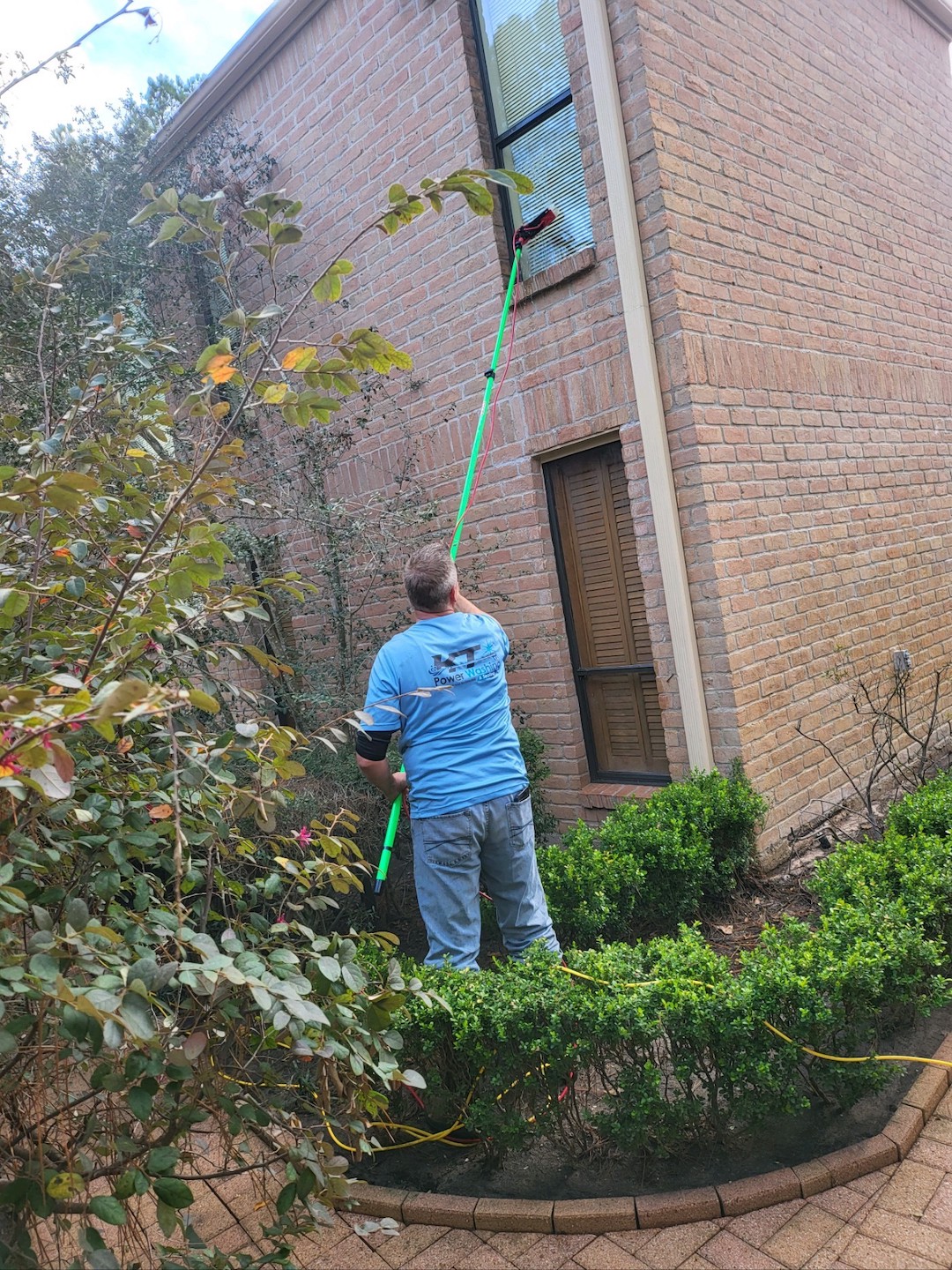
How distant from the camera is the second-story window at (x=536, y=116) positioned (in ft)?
17.6

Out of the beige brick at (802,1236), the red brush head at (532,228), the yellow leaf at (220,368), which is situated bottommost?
the beige brick at (802,1236)

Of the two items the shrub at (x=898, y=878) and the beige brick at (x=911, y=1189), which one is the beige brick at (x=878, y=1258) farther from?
the shrub at (x=898, y=878)

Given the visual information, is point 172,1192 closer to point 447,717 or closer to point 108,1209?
point 108,1209

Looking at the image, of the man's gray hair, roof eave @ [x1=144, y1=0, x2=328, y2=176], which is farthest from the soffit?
the man's gray hair

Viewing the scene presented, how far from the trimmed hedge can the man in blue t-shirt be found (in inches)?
18.1

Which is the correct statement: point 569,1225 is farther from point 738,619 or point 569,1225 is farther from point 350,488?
point 350,488

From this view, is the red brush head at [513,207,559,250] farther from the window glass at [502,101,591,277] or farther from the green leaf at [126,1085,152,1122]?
the green leaf at [126,1085,152,1122]

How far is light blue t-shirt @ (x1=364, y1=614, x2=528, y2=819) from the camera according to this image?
3.53 m

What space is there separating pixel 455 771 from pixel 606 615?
2.27m

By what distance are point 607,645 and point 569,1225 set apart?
3384 mm

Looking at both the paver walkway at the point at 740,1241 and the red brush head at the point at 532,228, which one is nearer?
the paver walkway at the point at 740,1241

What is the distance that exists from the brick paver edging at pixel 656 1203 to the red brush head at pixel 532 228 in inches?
174

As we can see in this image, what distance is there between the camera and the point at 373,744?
11.8ft

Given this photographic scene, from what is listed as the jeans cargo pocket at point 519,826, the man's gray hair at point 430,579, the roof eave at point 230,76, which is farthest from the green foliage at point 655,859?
the roof eave at point 230,76
